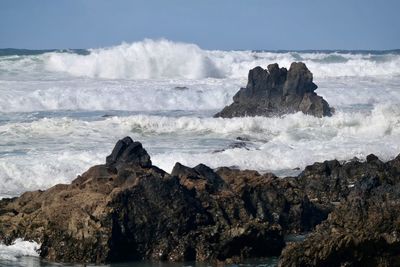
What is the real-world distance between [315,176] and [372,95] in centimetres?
3441

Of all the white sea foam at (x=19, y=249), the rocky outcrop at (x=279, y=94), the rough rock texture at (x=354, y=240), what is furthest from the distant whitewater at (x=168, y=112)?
the rough rock texture at (x=354, y=240)

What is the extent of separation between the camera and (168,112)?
49.1 metres

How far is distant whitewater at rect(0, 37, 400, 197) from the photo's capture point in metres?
28.7

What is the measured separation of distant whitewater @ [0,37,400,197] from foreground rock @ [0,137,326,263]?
6235 mm

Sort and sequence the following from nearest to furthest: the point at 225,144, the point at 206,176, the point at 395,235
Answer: the point at 395,235
the point at 206,176
the point at 225,144

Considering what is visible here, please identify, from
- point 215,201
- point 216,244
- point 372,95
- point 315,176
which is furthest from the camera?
point 372,95

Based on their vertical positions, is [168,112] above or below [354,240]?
below

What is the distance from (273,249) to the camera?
16703 mm

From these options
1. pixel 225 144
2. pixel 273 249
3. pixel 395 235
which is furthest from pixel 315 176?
pixel 225 144

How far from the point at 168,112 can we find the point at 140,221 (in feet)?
106

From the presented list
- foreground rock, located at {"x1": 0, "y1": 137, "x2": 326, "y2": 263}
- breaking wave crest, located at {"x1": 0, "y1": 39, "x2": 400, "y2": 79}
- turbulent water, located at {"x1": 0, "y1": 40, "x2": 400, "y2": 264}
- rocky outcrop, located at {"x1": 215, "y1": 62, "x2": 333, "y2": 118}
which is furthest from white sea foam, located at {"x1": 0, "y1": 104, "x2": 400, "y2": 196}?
breaking wave crest, located at {"x1": 0, "y1": 39, "x2": 400, "y2": 79}

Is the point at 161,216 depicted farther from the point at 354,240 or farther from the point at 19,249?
the point at 354,240

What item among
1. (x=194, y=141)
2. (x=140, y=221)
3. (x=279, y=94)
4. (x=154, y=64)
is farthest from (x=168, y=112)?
(x=140, y=221)

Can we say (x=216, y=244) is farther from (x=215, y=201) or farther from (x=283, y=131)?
(x=283, y=131)
